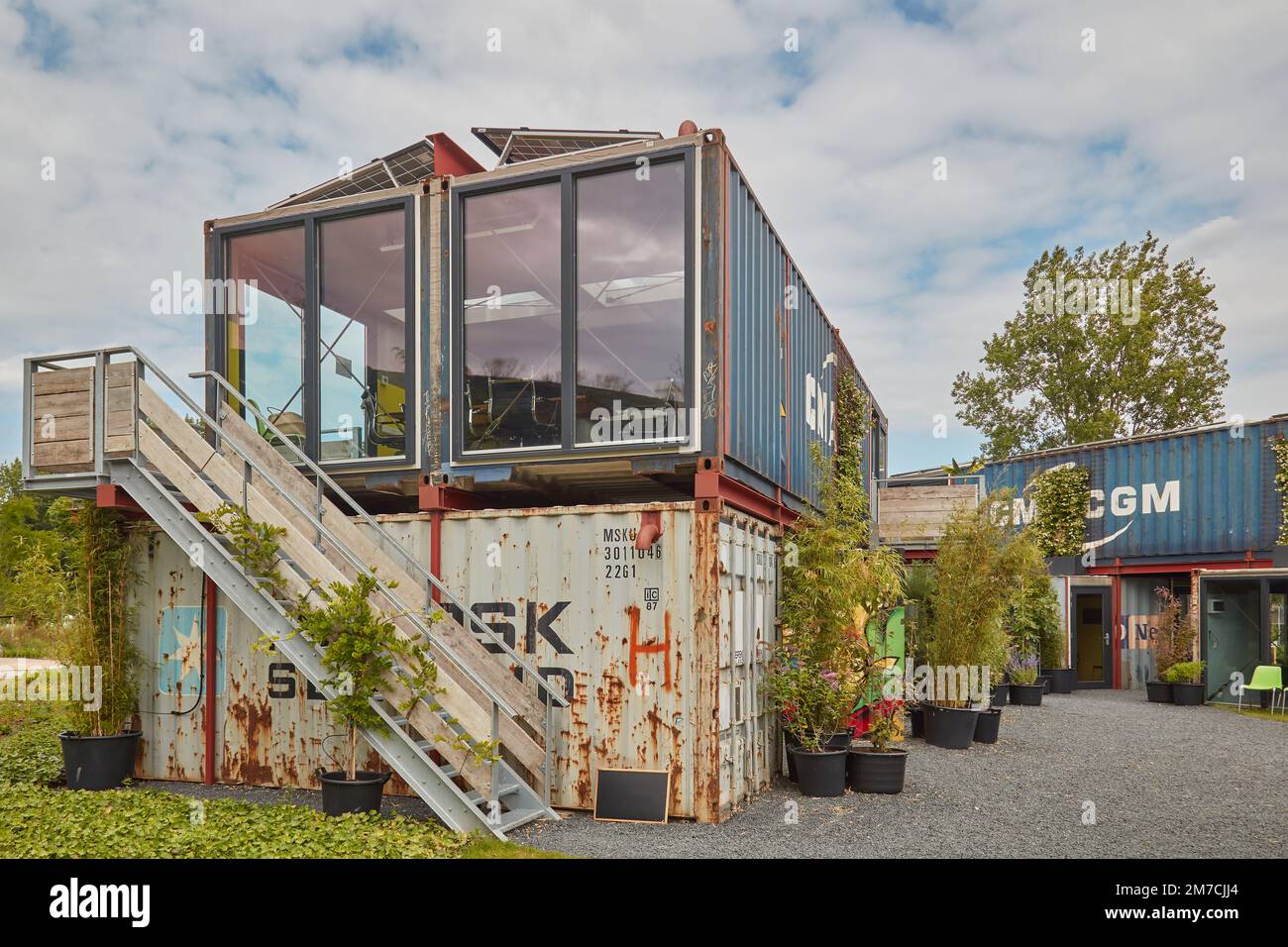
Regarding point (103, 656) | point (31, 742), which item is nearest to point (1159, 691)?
point (103, 656)

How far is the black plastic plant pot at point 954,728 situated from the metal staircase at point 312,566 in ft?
19.0

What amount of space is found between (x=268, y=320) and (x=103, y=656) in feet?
12.0

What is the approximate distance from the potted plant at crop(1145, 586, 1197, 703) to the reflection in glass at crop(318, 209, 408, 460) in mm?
15401

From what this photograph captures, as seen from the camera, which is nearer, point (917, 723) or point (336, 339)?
point (336, 339)

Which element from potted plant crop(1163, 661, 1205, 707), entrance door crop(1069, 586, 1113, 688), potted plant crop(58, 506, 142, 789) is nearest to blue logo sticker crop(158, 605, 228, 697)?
potted plant crop(58, 506, 142, 789)

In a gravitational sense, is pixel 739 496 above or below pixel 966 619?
above

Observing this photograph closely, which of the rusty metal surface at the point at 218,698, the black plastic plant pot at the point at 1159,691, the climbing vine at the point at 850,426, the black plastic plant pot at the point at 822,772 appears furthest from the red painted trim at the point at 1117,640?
the rusty metal surface at the point at 218,698

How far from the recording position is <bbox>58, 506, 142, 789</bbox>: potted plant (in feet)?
28.8

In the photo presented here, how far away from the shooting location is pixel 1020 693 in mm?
16906

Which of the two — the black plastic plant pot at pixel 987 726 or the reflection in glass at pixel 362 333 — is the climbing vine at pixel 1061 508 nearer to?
the black plastic plant pot at pixel 987 726

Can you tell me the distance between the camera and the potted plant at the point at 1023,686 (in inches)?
664

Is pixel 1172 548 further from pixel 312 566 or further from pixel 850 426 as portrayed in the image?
pixel 312 566

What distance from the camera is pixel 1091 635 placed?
2131 centimetres

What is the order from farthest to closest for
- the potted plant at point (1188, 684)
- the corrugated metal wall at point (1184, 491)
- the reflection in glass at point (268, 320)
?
the corrugated metal wall at point (1184, 491) < the potted plant at point (1188, 684) < the reflection in glass at point (268, 320)
